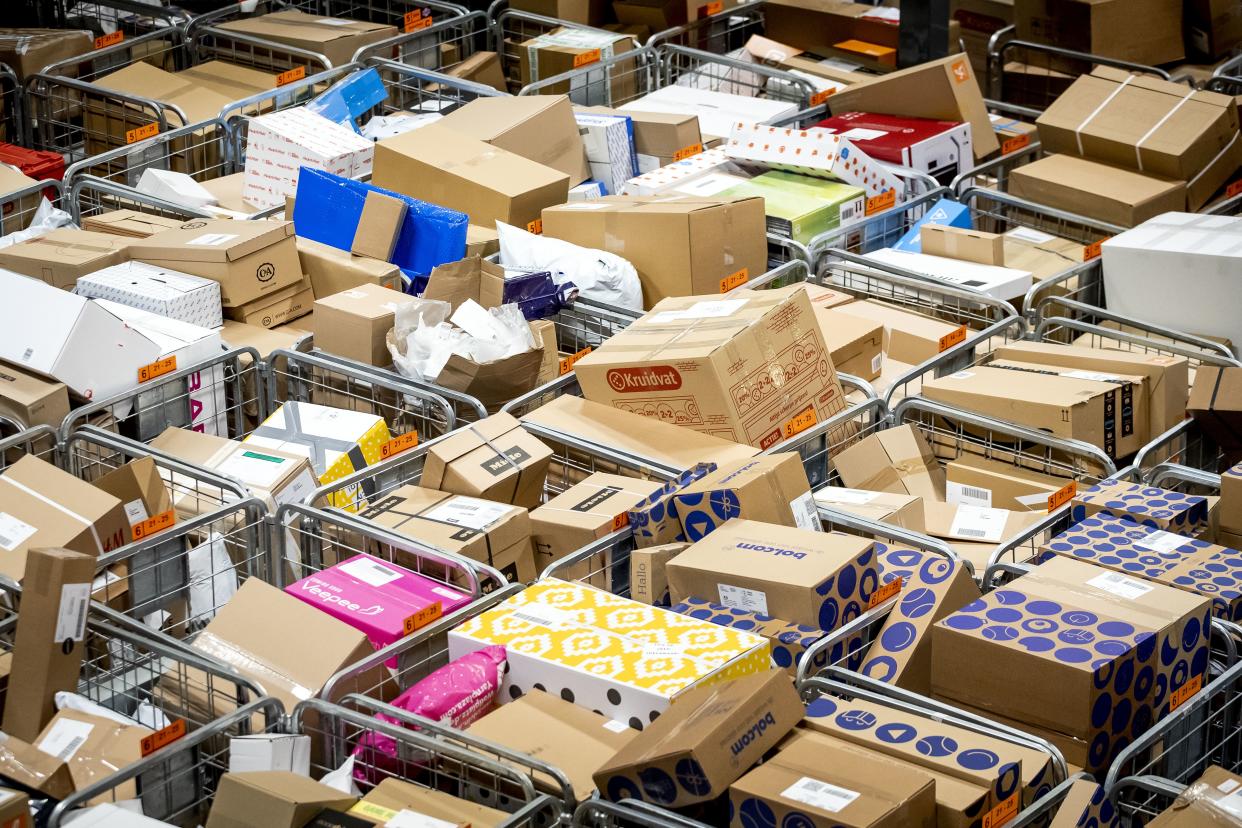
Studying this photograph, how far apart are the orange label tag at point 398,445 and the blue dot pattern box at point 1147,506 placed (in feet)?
6.13

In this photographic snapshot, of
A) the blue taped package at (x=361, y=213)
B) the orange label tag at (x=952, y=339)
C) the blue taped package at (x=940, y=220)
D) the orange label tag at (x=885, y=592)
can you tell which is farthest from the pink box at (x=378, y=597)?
the blue taped package at (x=940, y=220)

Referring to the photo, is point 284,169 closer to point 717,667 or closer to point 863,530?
point 863,530

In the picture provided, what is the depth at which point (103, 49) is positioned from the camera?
7.39m

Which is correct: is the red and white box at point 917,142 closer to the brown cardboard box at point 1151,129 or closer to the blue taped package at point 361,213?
the brown cardboard box at point 1151,129

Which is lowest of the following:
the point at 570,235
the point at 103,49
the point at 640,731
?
the point at 640,731

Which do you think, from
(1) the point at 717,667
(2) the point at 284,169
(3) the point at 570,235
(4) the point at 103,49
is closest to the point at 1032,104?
(3) the point at 570,235

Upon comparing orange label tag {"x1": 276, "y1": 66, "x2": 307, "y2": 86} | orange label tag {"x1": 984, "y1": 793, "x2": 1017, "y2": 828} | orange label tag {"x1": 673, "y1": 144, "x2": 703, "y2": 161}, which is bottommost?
orange label tag {"x1": 984, "y1": 793, "x2": 1017, "y2": 828}

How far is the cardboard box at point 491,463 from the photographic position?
452 cm

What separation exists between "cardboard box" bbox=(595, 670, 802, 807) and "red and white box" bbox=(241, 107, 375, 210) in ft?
11.6

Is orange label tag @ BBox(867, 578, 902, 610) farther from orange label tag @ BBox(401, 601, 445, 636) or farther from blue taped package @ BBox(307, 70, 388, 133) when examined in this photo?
blue taped package @ BBox(307, 70, 388, 133)

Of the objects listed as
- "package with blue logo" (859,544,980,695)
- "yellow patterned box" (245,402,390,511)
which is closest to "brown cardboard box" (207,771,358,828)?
"package with blue logo" (859,544,980,695)

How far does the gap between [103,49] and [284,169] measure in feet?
5.28

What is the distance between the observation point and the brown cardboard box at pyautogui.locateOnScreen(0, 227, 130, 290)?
551 centimetres

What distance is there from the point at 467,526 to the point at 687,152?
3047 millimetres
